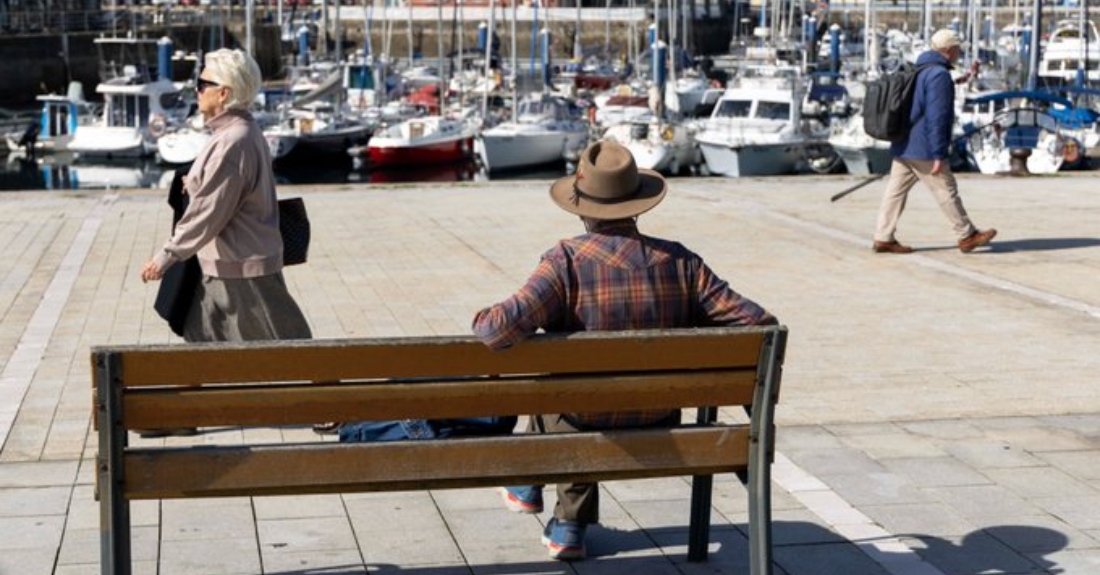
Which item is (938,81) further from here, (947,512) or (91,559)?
(91,559)

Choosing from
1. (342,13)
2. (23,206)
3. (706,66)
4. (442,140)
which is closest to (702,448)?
(23,206)

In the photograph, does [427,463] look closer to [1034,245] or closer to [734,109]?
[1034,245]

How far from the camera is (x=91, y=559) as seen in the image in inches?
252

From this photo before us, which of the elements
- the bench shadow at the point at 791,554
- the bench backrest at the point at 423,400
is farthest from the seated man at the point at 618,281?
the bench shadow at the point at 791,554

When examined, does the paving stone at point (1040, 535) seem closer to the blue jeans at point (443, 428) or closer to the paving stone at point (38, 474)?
the blue jeans at point (443, 428)

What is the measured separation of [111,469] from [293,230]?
3172 mm

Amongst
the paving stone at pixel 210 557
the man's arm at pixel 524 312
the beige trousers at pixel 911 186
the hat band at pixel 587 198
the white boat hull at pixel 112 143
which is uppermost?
the hat band at pixel 587 198

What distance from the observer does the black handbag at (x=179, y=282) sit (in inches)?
320

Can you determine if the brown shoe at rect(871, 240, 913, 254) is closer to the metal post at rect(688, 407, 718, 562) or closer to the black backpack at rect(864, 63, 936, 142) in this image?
the black backpack at rect(864, 63, 936, 142)

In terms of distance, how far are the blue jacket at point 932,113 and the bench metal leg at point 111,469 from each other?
9675 mm

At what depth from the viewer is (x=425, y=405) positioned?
18.0 feet

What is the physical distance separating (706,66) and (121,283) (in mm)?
70085

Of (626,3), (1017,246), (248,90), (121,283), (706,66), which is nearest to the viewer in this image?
(248,90)

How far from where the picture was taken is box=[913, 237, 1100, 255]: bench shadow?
1504 cm
